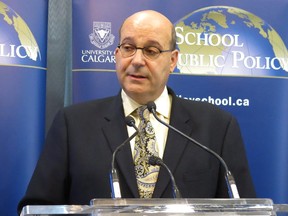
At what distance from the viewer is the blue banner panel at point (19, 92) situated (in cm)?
308

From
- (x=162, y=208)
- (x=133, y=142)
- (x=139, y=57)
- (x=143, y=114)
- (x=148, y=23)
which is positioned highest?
(x=148, y=23)

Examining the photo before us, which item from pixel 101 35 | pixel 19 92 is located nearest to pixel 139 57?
pixel 101 35

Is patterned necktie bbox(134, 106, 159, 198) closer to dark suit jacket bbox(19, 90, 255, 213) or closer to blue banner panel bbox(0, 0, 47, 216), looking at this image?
dark suit jacket bbox(19, 90, 255, 213)

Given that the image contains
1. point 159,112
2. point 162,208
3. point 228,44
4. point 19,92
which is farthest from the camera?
point 228,44

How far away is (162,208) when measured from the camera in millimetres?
1503

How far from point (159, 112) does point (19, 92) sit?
96 cm

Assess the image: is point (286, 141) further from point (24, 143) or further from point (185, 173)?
point (24, 143)

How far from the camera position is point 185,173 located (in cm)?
235

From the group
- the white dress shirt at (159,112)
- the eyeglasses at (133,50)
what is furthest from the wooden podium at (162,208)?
the eyeglasses at (133,50)

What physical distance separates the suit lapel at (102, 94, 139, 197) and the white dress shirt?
0.03 metres

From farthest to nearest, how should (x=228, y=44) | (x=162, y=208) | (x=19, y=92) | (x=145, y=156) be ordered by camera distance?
(x=228, y=44), (x=19, y=92), (x=145, y=156), (x=162, y=208)

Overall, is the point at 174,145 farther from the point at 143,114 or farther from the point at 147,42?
the point at 147,42

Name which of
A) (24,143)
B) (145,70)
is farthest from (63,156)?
(24,143)

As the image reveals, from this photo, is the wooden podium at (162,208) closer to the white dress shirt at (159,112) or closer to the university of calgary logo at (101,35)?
the white dress shirt at (159,112)
